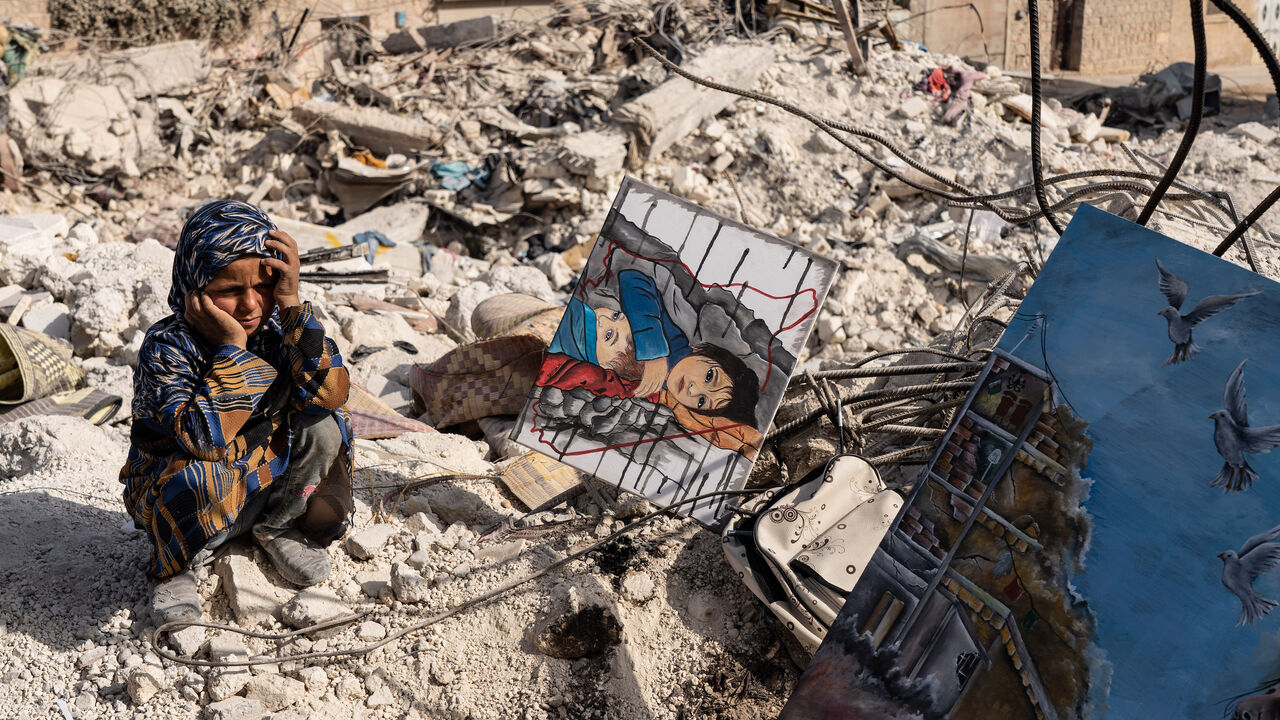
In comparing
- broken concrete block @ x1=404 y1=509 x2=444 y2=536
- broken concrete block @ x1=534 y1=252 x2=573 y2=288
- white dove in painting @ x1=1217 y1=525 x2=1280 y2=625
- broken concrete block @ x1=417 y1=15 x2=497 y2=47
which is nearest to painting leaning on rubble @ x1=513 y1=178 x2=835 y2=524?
broken concrete block @ x1=404 y1=509 x2=444 y2=536

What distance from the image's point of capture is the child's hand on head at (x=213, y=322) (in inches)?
96.3

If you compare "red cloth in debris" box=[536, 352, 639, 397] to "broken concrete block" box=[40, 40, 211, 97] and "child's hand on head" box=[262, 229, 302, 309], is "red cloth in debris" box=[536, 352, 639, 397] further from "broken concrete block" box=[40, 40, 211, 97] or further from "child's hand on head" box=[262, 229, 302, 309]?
"broken concrete block" box=[40, 40, 211, 97]

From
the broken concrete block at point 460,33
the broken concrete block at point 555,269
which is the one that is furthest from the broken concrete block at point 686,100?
the broken concrete block at point 460,33

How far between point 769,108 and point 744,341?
5.98 meters

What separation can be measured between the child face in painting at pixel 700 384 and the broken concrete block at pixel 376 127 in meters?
6.15

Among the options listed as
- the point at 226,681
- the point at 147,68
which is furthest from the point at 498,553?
the point at 147,68

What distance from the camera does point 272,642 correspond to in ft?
9.00

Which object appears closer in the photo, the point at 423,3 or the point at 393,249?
the point at 393,249

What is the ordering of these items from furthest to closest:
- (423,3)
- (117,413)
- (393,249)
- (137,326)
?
(423,3), (393,249), (137,326), (117,413)

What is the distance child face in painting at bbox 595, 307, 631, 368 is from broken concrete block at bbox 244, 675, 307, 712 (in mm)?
1451

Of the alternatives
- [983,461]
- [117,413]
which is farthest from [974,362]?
[117,413]

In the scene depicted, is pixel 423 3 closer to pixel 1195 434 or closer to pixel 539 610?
pixel 539 610

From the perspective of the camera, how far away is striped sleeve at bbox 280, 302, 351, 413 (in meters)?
2.58

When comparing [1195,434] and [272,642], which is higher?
[1195,434]
